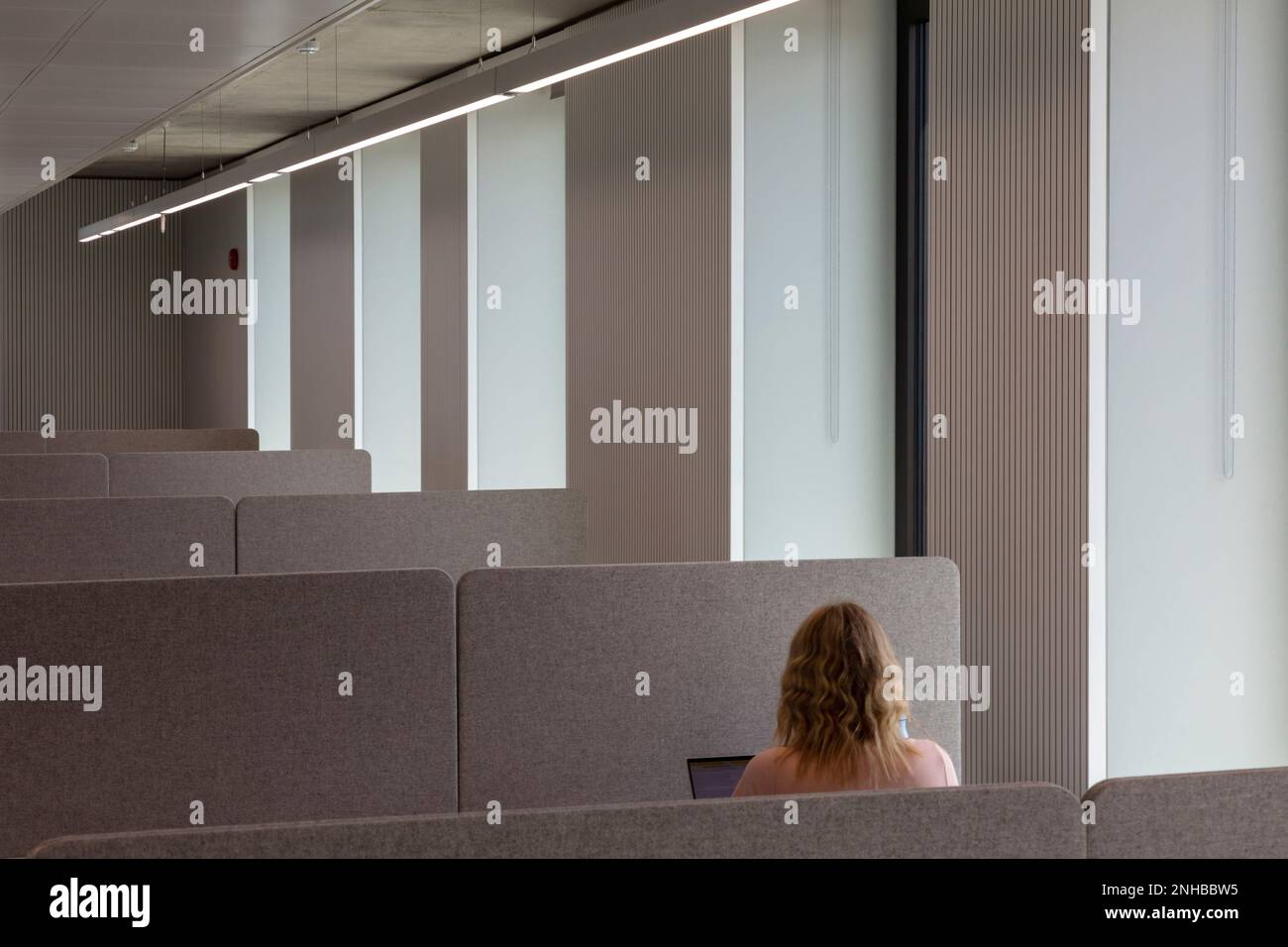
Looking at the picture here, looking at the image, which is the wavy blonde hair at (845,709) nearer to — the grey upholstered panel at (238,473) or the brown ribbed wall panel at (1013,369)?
the brown ribbed wall panel at (1013,369)

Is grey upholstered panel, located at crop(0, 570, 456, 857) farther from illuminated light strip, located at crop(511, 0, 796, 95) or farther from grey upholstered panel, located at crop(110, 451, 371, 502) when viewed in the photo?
grey upholstered panel, located at crop(110, 451, 371, 502)

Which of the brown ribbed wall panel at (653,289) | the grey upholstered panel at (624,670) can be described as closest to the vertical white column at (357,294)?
the brown ribbed wall panel at (653,289)

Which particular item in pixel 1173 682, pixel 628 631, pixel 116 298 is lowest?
pixel 1173 682

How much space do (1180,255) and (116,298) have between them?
11252 mm

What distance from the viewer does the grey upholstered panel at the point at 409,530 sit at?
430 cm

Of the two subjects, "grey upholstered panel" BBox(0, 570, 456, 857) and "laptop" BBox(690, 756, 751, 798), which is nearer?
"grey upholstered panel" BBox(0, 570, 456, 857)

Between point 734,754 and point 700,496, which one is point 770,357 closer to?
point 700,496

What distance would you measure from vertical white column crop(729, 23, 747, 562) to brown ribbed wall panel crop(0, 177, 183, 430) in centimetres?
874

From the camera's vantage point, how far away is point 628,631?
2873mm

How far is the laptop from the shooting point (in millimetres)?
2816

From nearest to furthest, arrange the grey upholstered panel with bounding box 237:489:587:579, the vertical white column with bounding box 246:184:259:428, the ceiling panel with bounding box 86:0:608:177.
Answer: the grey upholstered panel with bounding box 237:489:587:579 → the ceiling panel with bounding box 86:0:608:177 → the vertical white column with bounding box 246:184:259:428

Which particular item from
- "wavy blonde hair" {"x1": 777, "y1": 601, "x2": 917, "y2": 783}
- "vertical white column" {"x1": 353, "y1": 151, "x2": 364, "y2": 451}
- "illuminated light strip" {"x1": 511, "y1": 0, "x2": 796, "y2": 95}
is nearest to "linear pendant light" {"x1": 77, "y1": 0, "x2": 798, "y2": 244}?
"illuminated light strip" {"x1": 511, "y1": 0, "x2": 796, "y2": 95}

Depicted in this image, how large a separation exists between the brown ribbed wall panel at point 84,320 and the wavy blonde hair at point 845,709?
11.7 metres

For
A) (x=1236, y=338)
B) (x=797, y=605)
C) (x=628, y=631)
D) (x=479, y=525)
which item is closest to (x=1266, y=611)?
(x=1236, y=338)
